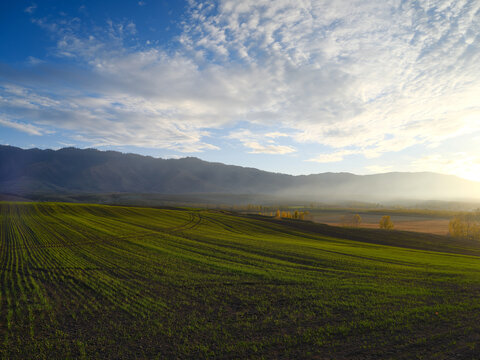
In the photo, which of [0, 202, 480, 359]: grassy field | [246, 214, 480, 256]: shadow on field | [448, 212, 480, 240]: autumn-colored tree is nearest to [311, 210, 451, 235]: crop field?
[448, 212, 480, 240]: autumn-colored tree

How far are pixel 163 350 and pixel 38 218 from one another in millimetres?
64609

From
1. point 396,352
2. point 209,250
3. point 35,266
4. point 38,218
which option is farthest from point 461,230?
point 38,218

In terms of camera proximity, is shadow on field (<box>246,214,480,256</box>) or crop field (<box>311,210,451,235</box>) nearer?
shadow on field (<box>246,214,480,256</box>)

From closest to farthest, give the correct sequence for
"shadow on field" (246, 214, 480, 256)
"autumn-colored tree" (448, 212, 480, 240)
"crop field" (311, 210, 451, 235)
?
"shadow on field" (246, 214, 480, 256) < "autumn-colored tree" (448, 212, 480, 240) < "crop field" (311, 210, 451, 235)

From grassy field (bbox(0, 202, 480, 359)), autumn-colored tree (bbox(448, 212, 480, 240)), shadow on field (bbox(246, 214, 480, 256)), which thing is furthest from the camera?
autumn-colored tree (bbox(448, 212, 480, 240))

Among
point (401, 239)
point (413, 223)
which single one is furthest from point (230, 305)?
point (413, 223)

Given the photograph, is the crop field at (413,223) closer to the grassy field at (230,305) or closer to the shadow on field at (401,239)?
the shadow on field at (401,239)

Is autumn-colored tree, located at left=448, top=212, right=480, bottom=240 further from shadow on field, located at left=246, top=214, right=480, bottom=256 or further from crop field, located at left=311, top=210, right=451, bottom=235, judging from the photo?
shadow on field, located at left=246, top=214, right=480, bottom=256

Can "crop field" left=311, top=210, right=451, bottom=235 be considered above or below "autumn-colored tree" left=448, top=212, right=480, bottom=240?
below

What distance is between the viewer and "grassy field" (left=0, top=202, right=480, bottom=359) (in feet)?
35.7

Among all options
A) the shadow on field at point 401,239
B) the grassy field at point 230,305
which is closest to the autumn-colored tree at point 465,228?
the shadow on field at point 401,239

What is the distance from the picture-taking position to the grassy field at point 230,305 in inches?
429

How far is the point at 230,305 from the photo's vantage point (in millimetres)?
15500

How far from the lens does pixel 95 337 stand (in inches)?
468
